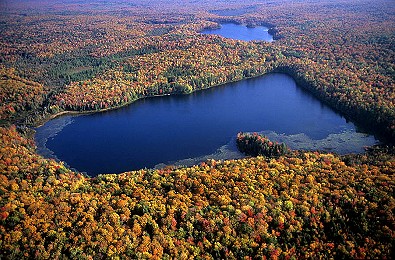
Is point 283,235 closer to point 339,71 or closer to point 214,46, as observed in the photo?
point 339,71

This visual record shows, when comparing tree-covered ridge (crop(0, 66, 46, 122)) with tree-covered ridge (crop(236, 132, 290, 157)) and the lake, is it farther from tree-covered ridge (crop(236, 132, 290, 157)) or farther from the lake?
tree-covered ridge (crop(236, 132, 290, 157))

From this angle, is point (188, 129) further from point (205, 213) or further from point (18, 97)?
point (18, 97)

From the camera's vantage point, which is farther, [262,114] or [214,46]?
[214,46]

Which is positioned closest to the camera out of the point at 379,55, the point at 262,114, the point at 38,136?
the point at 38,136

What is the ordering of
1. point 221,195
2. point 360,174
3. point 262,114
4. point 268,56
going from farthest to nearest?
point 268,56, point 262,114, point 360,174, point 221,195

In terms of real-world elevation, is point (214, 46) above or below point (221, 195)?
above

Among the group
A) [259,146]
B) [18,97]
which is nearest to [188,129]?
[259,146]

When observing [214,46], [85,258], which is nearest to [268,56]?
[214,46]
